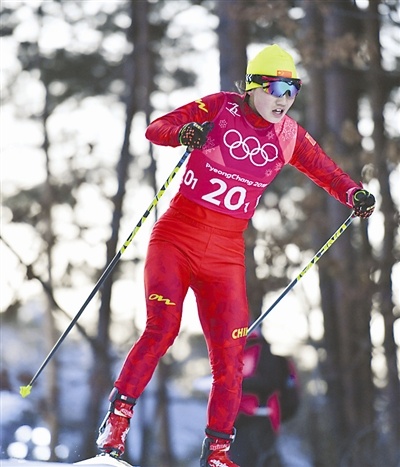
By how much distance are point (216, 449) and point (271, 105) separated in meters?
1.62

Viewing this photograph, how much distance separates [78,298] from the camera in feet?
65.2

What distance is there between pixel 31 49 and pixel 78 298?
456 cm

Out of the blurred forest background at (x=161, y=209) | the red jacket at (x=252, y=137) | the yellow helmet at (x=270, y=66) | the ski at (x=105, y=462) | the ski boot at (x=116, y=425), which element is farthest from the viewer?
the blurred forest background at (x=161, y=209)

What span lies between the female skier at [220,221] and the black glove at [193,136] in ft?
0.63

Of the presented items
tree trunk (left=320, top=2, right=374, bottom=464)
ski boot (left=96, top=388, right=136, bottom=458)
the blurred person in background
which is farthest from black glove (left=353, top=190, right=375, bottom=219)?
tree trunk (left=320, top=2, right=374, bottom=464)

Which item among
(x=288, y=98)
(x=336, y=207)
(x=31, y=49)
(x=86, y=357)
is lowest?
(x=86, y=357)

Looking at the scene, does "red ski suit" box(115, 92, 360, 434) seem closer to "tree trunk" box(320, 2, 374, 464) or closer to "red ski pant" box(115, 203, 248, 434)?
"red ski pant" box(115, 203, 248, 434)

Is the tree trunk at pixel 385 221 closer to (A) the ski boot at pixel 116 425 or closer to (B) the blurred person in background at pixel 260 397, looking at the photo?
(B) the blurred person in background at pixel 260 397

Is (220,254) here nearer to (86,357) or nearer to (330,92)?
(330,92)

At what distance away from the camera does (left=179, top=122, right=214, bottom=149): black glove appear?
15.8 ft

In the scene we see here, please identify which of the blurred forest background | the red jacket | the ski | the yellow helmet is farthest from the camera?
the blurred forest background

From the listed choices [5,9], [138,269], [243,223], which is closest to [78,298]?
[138,269]

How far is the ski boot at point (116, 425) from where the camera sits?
493cm

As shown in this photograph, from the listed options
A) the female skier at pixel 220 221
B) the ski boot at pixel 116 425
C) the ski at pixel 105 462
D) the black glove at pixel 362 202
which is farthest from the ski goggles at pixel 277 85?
the ski at pixel 105 462
